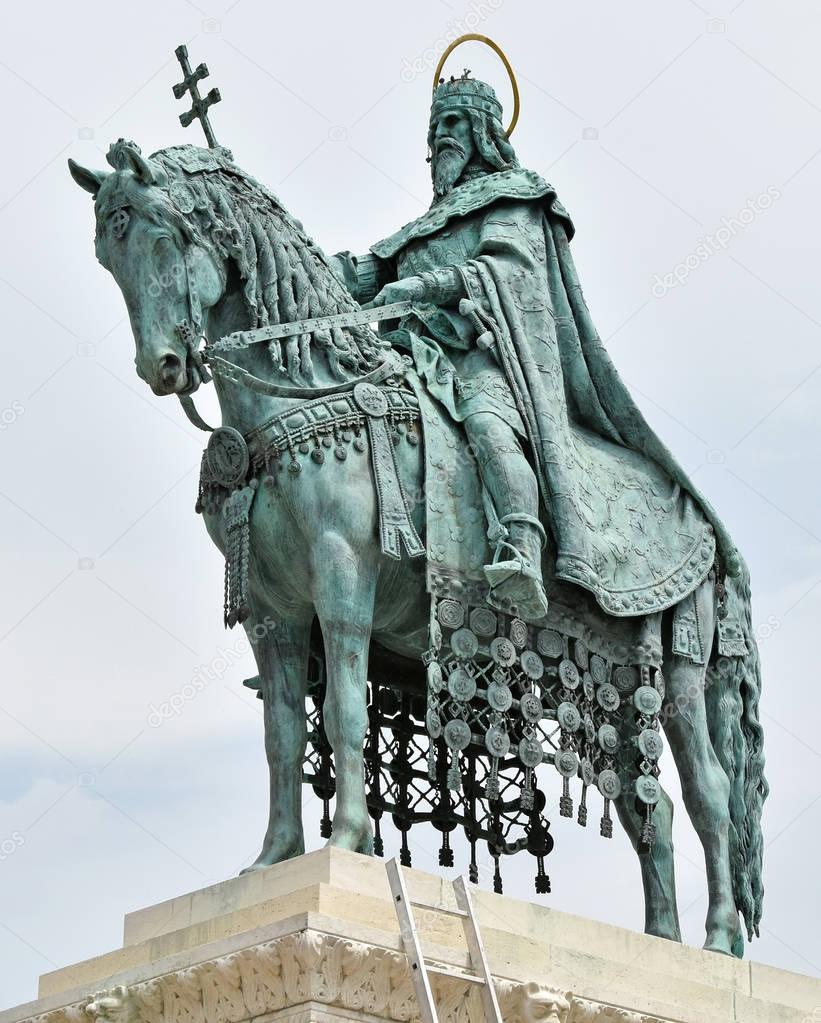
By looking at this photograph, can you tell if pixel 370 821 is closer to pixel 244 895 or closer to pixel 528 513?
pixel 244 895

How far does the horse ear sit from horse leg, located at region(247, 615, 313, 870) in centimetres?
270

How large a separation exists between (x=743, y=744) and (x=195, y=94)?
17.3ft

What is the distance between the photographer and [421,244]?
15.8 m

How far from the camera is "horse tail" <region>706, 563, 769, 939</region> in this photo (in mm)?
15109

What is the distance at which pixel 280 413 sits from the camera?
1395 centimetres

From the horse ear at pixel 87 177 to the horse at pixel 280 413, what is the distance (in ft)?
0.04

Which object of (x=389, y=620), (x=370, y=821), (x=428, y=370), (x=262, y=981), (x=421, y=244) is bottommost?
(x=262, y=981)

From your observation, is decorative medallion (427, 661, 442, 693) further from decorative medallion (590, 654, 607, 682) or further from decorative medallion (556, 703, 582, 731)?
decorative medallion (590, 654, 607, 682)

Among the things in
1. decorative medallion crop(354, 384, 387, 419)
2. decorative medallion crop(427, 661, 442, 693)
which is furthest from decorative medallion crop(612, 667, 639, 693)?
decorative medallion crop(354, 384, 387, 419)

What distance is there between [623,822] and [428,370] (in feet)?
9.86

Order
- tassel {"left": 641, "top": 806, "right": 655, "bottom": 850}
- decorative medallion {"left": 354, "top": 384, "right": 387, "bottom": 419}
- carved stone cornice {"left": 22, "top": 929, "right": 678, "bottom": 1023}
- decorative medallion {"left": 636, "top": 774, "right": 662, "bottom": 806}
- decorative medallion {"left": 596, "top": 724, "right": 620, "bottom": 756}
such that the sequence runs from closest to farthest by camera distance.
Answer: carved stone cornice {"left": 22, "top": 929, "right": 678, "bottom": 1023}, decorative medallion {"left": 354, "top": 384, "right": 387, "bottom": 419}, decorative medallion {"left": 596, "top": 724, "right": 620, "bottom": 756}, decorative medallion {"left": 636, "top": 774, "right": 662, "bottom": 806}, tassel {"left": 641, "top": 806, "right": 655, "bottom": 850}

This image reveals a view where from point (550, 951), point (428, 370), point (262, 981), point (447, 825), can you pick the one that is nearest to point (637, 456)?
point (428, 370)

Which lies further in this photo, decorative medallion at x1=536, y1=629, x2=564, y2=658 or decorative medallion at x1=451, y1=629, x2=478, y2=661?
decorative medallion at x1=536, y1=629, x2=564, y2=658

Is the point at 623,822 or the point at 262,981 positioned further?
the point at 623,822
